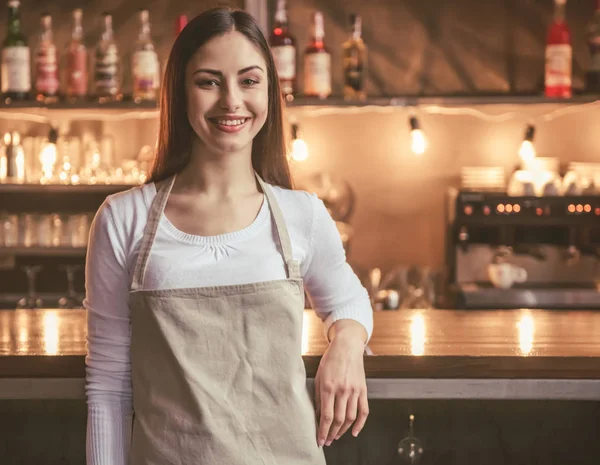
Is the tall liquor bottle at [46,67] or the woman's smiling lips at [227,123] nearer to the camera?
the woman's smiling lips at [227,123]

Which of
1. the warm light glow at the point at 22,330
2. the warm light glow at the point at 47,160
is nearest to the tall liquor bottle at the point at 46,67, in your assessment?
the warm light glow at the point at 47,160

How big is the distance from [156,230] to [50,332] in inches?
24.4

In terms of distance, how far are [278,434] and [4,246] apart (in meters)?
2.35

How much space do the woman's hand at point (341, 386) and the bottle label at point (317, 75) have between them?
194cm

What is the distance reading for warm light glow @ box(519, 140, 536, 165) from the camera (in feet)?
10.8

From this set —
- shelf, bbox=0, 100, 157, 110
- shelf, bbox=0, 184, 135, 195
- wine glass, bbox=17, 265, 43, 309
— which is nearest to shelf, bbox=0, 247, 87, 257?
wine glass, bbox=17, 265, 43, 309

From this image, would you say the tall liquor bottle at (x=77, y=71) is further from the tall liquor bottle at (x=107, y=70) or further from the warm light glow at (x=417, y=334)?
the warm light glow at (x=417, y=334)

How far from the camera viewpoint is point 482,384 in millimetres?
1467

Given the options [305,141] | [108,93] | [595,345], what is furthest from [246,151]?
[305,141]

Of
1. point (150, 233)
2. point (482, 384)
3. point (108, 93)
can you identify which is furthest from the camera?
point (108, 93)

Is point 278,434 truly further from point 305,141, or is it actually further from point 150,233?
point 305,141

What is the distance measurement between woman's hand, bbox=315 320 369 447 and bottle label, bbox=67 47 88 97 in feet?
7.33

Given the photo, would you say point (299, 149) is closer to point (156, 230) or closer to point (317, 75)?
point (317, 75)

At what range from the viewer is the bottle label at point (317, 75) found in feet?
10.3
